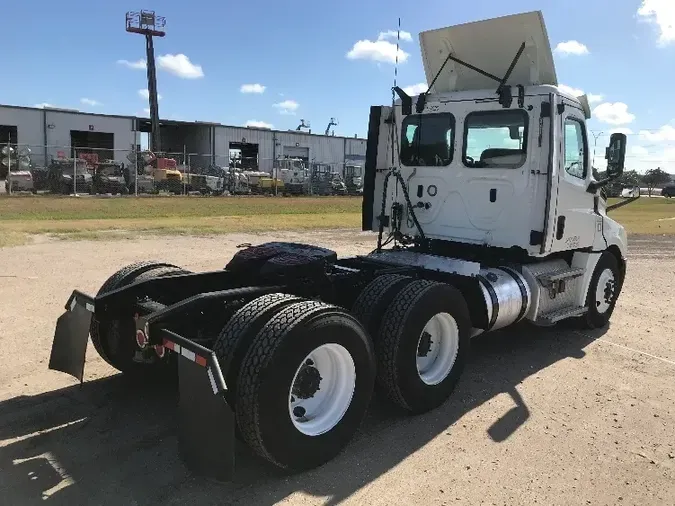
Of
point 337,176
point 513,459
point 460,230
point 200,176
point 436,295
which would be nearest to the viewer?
point 513,459

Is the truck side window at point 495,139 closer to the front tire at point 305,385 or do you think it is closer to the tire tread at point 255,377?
the front tire at point 305,385

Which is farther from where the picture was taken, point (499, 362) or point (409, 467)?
point (499, 362)

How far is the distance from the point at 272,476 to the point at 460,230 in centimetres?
376

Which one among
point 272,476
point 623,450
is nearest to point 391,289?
point 272,476

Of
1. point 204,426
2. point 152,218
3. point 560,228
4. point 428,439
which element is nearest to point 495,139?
point 560,228

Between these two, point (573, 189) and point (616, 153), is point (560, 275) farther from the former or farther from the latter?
point (616, 153)

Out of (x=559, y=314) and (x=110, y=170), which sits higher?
(x=110, y=170)

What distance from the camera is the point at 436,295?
15.2ft

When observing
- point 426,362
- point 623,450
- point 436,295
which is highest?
point 436,295

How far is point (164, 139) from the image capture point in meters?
55.6

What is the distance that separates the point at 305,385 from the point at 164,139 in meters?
55.5

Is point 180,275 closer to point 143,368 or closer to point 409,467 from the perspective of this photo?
point 143,368

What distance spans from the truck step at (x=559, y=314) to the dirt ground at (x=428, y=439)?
0.37 m

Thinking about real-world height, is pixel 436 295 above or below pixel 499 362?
above
